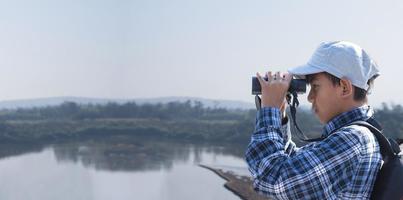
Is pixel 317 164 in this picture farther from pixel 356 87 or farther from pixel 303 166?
pixel 356 87

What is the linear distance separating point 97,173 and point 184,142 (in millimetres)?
8576

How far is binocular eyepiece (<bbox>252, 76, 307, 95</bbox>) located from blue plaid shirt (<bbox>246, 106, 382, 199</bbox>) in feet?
0.23

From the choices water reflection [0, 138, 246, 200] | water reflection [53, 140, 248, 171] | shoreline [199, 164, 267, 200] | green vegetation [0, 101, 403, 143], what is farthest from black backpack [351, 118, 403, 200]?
water reflection [53, 140, 248, 171]

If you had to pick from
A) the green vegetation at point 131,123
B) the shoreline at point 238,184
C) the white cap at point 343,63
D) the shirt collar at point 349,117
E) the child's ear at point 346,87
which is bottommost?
the shoreline at point 238,184

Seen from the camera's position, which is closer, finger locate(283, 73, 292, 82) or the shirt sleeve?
the shirt sleeve

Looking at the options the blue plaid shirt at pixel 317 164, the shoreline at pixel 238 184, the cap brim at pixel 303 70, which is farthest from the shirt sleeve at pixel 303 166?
the shoreline at pixel 238 184

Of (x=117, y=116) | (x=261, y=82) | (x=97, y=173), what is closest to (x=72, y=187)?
(x=97, y=173)

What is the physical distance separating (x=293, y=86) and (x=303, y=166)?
0.52 feet

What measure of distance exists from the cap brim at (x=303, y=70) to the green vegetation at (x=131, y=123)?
1210 cm

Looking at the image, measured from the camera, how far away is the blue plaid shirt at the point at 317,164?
0.63m

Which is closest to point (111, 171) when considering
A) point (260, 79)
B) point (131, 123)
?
point (131, 123)

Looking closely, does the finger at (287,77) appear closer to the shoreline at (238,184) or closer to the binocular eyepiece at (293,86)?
the binocular eyepiece at (293,86)

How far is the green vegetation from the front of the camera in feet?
44.6

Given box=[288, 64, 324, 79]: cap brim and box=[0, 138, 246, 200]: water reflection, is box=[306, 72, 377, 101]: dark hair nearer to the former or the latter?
box=[288, 64, 324, 79]: cap brim
